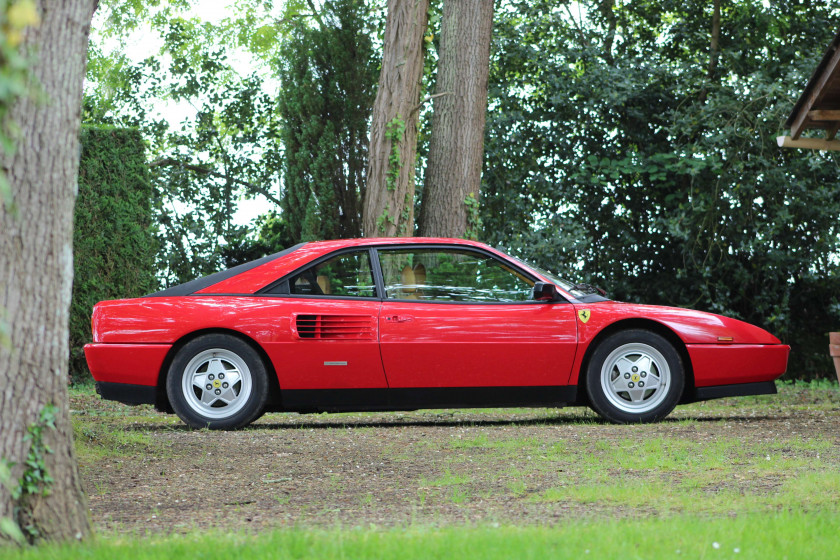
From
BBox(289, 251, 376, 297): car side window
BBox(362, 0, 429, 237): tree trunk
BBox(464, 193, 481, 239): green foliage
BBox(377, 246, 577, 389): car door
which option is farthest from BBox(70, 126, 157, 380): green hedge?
BBox(377, 246, 577, 389): car door

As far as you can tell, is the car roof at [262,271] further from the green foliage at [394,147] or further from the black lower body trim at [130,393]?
the green foliage at [394,147]

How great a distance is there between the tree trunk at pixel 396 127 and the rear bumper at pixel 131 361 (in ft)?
13.5

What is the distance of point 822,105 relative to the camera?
9.36m

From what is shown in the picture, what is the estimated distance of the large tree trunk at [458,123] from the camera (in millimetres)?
12023

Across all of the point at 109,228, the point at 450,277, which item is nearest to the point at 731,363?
the point at 450,277

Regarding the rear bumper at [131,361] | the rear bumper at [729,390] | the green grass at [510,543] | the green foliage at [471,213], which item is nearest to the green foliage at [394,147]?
the green foliage at [471,213]

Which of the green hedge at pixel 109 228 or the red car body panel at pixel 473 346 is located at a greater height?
the green hedge at pixel 109 228

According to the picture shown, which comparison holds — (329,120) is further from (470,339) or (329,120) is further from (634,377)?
(634,377)

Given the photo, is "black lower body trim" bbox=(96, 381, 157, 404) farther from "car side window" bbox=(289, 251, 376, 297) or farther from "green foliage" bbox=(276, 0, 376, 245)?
"green foliage" bbox=(276, 0, 376, 245)

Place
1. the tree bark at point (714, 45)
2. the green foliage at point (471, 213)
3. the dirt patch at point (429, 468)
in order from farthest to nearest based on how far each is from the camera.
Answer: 1. the tree bark at point (714, 45)
2. the green foliage at point (471, 213)
3. the dirt patch at point (429, 468)

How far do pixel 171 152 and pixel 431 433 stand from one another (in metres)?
12.1

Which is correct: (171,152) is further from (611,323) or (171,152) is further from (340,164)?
(611,323)

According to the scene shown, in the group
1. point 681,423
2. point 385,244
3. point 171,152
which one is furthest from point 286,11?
point 681,423

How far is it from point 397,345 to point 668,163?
7.82 meters
